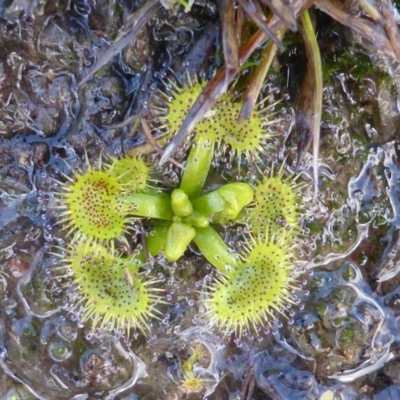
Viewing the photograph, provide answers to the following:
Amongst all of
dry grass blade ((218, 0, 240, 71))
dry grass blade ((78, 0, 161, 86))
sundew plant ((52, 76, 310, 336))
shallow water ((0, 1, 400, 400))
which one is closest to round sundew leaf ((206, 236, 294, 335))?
sundew plant ((52, 76, 310, 336))

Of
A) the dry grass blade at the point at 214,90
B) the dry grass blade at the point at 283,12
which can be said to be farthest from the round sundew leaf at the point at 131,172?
the dry grass blade at the point at 283,12

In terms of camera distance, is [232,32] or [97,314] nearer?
[232,32]

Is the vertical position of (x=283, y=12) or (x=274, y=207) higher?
(x=283, y=12)

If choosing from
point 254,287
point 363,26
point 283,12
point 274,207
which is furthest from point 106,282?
point 363,26

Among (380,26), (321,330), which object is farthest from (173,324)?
(380,26)

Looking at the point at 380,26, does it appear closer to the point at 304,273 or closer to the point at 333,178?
the point at 333,178

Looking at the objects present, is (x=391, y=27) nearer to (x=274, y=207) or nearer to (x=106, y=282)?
(x=274, y=207)
